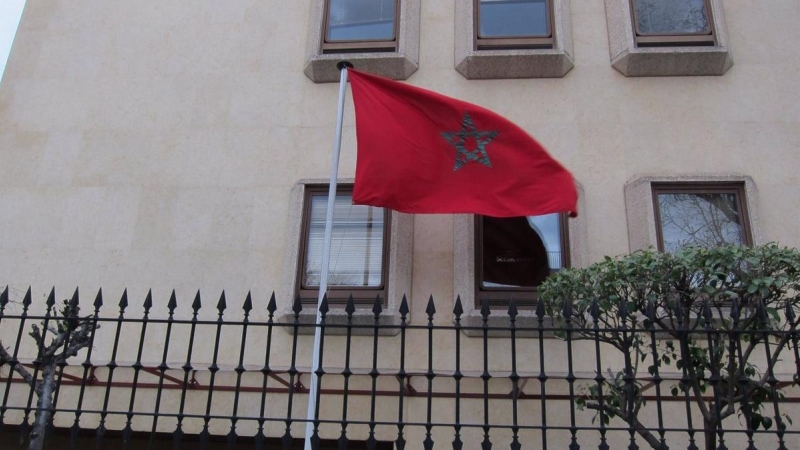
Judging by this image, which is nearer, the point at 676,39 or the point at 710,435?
the point at 710,435

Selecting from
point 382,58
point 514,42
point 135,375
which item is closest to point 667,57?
point 514,42

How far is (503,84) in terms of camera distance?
329 inches

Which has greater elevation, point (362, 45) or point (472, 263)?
point (362, 45)

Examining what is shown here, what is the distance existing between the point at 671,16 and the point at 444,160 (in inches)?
151

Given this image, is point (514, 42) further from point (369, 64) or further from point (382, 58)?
point (369, 64)

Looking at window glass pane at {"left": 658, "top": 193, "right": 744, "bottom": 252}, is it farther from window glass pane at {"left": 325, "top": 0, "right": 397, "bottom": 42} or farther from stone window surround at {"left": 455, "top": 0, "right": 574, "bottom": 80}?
window glass pane at {"left": 325, "top": 0, "right": 397, "bottom": 42}

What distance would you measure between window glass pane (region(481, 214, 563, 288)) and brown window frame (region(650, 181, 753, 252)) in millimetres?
1051

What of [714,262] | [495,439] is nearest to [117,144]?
[495,439]

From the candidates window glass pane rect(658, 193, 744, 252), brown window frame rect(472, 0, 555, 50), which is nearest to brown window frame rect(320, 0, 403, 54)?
brown window frame rect(472, 0, 555, 50)

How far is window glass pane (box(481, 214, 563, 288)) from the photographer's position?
752 cm

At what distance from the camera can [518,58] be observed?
26.9ft

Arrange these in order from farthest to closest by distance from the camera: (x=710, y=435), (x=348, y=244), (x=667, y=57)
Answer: (x=667, y=57) < (x=348, y=244) < (x=710, y=435)

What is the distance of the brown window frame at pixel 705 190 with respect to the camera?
24.6 ft

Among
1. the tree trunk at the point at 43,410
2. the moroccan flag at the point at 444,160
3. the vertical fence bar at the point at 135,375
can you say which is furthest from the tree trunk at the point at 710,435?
the tree trunk at the point at 43,410
